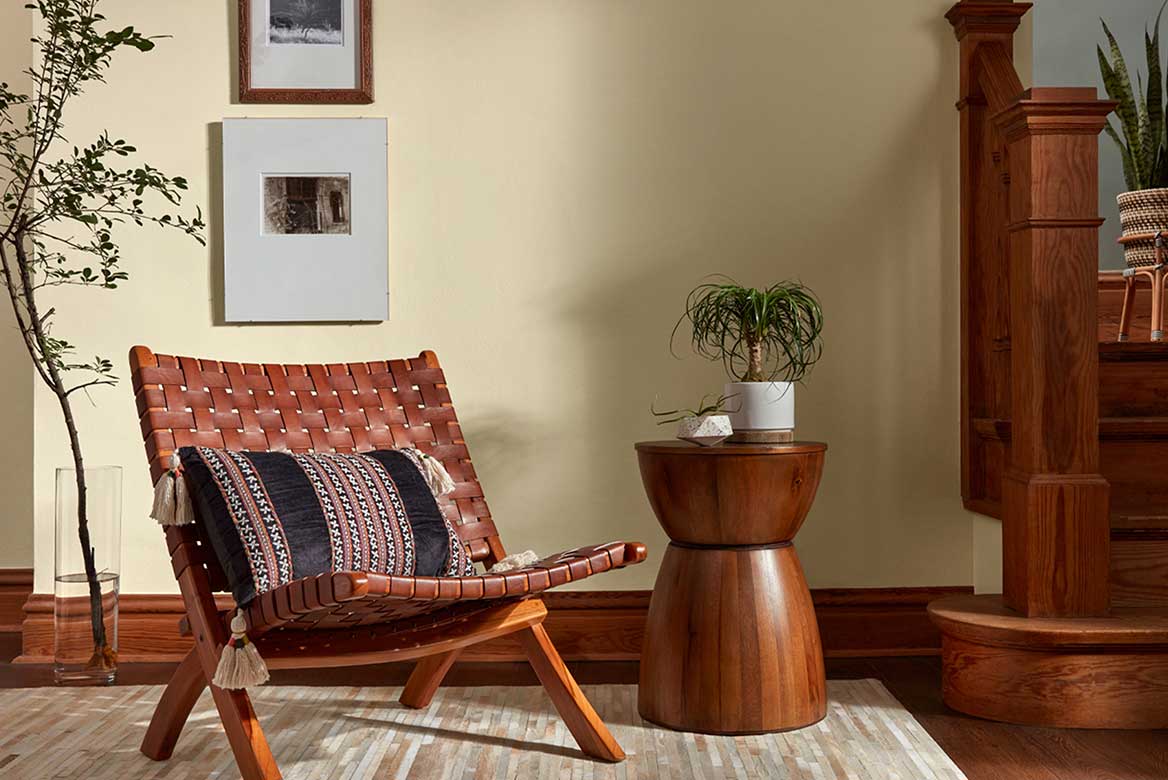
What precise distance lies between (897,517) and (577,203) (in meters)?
1.22

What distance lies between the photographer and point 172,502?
1.97 m

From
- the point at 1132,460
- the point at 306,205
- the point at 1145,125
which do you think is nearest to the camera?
the point at 1132,460

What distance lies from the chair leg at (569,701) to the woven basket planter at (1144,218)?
6.56ft

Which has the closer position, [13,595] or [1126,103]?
[1126,103]

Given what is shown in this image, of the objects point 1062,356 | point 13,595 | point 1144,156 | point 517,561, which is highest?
point 1144,156

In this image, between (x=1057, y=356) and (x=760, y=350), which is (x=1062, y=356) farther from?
(x=760, y=350)

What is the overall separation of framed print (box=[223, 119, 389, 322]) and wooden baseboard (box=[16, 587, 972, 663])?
84cm

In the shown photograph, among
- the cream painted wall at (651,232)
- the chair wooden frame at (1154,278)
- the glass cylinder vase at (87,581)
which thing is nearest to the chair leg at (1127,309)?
the chair wooden frame at (1154,278)

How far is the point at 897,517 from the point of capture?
2.98 meters

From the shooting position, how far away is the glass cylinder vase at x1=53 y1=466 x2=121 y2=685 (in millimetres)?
2686

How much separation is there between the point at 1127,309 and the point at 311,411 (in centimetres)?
222

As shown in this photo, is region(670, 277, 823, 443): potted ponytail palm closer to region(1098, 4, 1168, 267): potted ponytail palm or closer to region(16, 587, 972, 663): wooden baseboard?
region(16, 587, 972, 663): wooden baseboard

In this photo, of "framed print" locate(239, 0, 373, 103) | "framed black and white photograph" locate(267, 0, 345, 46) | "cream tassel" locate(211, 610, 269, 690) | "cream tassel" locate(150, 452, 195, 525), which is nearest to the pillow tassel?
"cream tassel" locate(150, 452, 195, 525)

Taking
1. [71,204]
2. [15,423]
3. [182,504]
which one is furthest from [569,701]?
[15,423]
